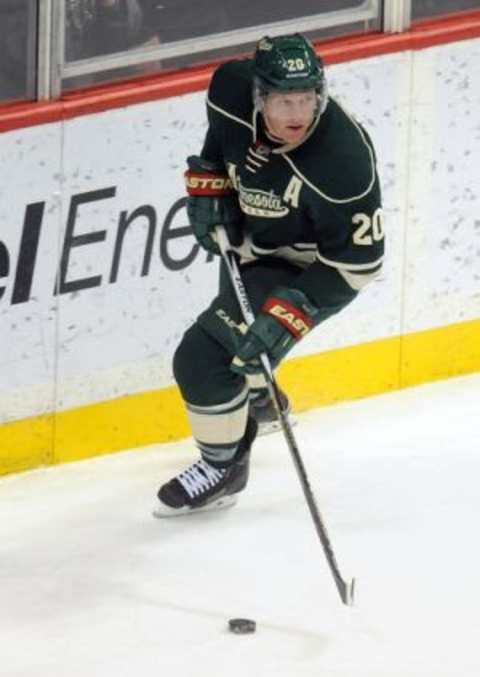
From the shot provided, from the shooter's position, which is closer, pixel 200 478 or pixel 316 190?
pixel 316 190

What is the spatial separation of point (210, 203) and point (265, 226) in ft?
0.55

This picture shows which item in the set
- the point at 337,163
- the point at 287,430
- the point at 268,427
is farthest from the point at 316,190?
the point at 268,427

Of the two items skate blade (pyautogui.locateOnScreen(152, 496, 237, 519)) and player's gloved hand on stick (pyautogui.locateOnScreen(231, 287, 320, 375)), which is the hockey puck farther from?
skate blade (pyautogui.locateOnScreen(152, 496, 237, 519))

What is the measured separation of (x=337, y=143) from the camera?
5.55 meters

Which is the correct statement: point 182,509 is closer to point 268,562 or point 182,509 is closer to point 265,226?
point 268,562

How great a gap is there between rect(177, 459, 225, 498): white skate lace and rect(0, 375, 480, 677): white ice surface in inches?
2.8

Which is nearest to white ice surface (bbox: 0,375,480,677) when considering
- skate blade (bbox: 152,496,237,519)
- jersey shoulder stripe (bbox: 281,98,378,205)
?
skate blade (bbox: 152,496,237,519)

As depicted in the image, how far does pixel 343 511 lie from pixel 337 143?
965 millimetres

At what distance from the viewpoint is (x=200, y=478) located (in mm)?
6000

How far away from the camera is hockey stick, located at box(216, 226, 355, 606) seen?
5.43m

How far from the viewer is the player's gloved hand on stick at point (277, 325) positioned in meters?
5.51

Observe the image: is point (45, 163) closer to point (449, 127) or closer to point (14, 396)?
point (14, 396)

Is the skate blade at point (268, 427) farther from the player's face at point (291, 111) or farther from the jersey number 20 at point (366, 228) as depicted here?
the player's face at point (291, 111)

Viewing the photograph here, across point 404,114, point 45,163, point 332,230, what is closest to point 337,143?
point 332,230
